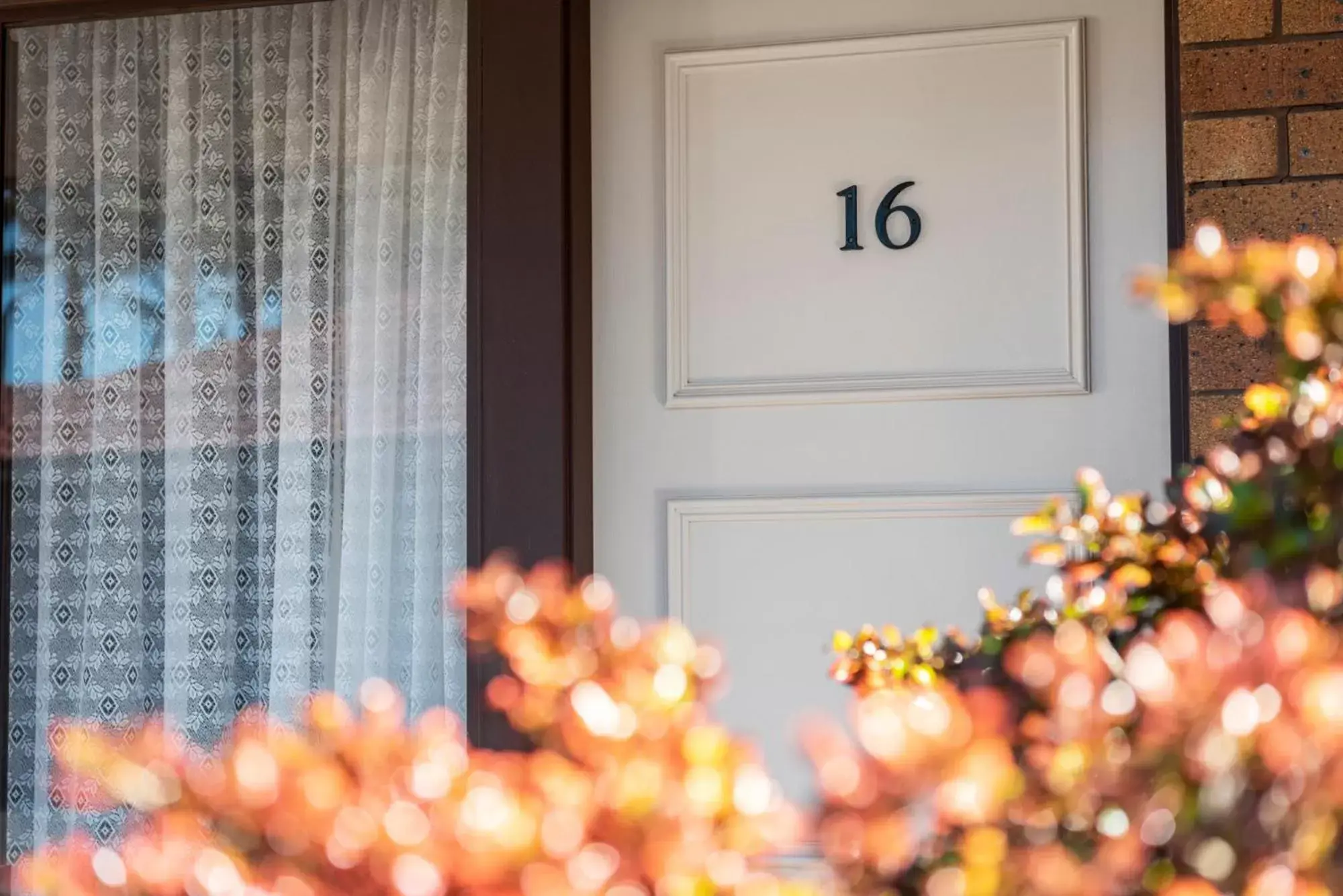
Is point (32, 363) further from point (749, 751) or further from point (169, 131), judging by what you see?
point (749, 751)

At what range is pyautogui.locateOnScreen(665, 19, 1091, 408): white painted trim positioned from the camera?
2.10m

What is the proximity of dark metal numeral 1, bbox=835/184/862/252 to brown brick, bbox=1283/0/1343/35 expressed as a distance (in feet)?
2.03

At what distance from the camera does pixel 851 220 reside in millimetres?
2170

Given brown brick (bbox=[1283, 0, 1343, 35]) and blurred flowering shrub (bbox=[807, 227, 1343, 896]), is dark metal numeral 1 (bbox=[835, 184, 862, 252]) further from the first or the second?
blurred flowering shrub (bbox=[807, 227, 1343, 896])

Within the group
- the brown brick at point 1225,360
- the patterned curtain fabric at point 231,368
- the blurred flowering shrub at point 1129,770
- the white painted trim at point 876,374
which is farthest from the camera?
the patterned curtain fabric at point 231,368

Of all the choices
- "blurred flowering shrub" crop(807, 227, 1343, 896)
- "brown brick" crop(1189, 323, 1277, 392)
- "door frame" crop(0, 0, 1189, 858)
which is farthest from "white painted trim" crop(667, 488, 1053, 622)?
"blurred flowering shrub" crop(807, 227, 1343, 896)

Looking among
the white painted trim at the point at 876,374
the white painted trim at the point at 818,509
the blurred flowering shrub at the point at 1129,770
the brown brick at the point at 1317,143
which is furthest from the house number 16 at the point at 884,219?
the blurred flowering shrub at the point at 1129,770

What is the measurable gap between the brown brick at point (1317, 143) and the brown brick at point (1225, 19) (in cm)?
13

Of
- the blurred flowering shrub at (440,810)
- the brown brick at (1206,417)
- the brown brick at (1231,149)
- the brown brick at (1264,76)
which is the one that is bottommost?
the blurred flowering shrub at (440,810)

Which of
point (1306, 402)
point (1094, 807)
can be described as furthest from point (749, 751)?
point (1306, 402)

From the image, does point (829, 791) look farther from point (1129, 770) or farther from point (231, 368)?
point (231, 368)

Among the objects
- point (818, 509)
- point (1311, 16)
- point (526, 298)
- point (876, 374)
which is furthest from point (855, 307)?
point (1311, 16)

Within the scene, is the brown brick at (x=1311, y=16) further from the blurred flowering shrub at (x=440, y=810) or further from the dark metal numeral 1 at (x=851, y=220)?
the blurred flowering shrub at (x=440, y=810)

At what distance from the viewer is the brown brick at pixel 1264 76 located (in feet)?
6.49
